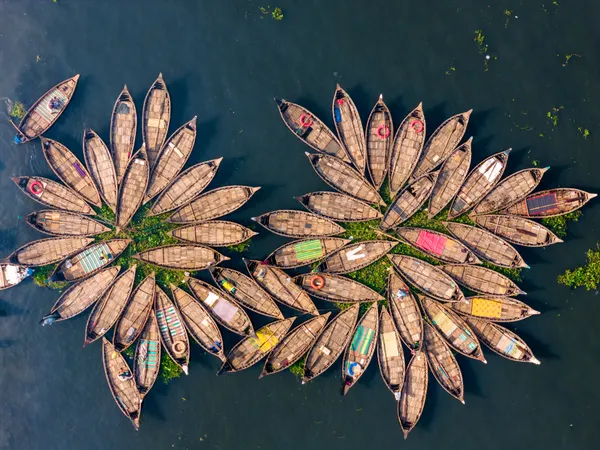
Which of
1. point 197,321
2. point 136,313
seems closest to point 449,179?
point 197,321

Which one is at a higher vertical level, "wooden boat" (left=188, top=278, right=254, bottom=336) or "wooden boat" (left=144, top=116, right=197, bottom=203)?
"wooden boat" (left=144, top=116, right=197, bottom=203)

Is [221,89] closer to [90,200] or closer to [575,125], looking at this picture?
[90,200]

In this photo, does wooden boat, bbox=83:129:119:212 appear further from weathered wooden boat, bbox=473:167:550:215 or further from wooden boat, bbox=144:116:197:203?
weathered wooden boat, bbox=473:167:550:215

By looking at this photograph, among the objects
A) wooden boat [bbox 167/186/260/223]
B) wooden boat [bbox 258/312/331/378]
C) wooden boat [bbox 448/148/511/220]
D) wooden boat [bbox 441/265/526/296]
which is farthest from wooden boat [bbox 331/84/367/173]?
wooden boat [bbox 258/312/331/378]

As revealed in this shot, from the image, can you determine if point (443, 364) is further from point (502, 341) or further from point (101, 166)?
point (101, 166)

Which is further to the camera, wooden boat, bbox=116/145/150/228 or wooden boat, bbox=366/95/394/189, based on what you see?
wooden boat, bbox=116/145/150/228

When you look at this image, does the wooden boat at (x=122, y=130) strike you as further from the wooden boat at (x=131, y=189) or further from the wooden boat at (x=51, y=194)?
the wooden boat at (x=51, y=194)

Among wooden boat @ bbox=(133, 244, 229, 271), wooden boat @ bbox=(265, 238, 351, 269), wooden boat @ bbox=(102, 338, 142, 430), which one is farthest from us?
wooden boat @ bbox=(102, 338, 142, 430)
